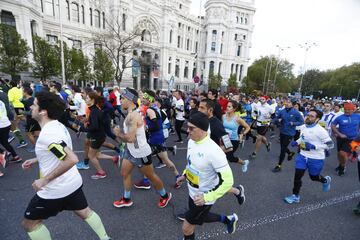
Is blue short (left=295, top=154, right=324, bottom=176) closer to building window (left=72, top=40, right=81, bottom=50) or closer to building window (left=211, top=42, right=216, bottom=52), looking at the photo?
building window (left=72, top=40, right=81, bottom=50)

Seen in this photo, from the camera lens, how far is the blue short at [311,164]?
3.67 metres

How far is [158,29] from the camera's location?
4484 cm

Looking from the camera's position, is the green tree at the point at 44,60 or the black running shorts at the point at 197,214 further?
the green tree at the point at 44,60

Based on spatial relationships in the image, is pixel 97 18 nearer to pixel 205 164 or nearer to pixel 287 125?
pixel 287 125

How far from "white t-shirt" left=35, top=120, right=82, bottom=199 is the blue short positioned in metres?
4.00

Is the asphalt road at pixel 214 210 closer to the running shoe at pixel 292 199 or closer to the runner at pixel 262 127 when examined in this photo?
the running shoe at pixel 292 199

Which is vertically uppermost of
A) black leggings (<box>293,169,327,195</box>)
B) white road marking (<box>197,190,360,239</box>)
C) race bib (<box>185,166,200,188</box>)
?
race bib (<box>185,166,200,188</box>)

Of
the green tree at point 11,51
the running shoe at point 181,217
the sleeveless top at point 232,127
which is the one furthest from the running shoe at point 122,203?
the green tree at point 11,51

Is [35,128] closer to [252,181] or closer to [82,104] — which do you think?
[82,104]

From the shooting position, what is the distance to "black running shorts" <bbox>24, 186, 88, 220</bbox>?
6.47 feet

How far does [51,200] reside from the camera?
1998 millimetres

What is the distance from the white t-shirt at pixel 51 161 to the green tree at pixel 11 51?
806 inches

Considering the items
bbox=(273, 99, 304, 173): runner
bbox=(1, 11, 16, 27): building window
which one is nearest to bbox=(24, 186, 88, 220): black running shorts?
bbox=(273, 99, 304, 173): runner

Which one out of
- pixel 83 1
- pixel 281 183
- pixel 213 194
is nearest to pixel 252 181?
pixel 281 183
